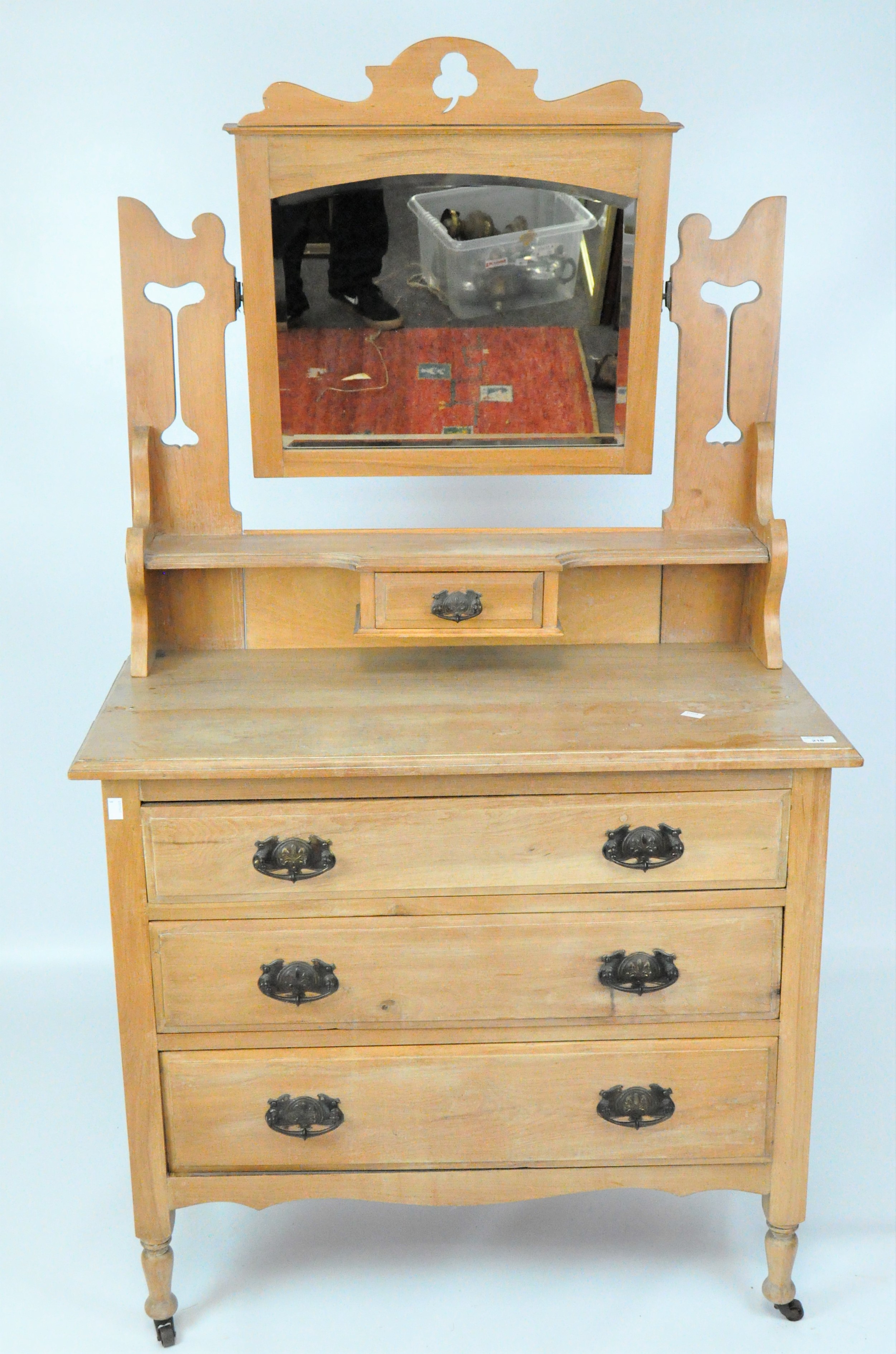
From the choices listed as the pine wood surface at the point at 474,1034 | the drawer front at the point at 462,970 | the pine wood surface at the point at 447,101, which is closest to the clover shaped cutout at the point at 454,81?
the pine wood surface at the point at 447,101

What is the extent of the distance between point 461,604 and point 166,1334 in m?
1.34

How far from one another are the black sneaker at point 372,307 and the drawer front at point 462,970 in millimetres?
1047

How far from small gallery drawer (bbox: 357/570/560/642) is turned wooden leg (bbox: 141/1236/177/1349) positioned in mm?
1113

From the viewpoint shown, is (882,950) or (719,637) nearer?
(719,637)

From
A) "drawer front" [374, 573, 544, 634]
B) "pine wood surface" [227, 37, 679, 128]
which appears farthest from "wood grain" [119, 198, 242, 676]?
"drawer front" [374, 573, 544, 634]

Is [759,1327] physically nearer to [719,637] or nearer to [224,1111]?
[224,1111]

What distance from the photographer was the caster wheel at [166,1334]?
2566 mm

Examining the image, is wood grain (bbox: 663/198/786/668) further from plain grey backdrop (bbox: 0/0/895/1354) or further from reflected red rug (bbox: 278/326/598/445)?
plain grey backdrop (bbox: 0/0/895/1354)

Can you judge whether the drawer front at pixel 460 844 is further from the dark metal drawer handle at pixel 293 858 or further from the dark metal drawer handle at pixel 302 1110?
the dark metal drawer handle at pixel 302 1110

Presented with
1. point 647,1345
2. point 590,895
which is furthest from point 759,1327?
point 590,895

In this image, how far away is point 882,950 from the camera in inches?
143

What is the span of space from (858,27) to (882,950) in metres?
2.09

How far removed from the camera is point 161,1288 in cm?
257

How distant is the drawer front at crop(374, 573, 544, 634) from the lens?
8.47ft
